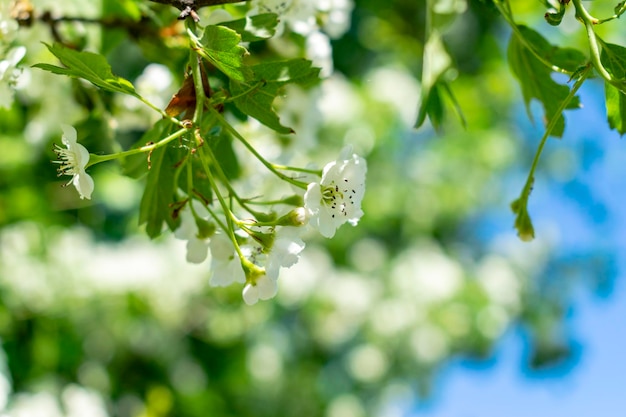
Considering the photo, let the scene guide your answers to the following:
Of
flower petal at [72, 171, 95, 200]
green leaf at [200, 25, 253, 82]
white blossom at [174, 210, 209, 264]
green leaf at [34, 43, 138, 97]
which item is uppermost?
→ green leaf at [200, 25, 253, 82]

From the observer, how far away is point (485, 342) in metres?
2.16

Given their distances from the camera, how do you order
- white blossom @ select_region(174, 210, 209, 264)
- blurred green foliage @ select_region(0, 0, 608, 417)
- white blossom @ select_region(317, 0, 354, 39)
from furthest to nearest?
blurred green foliage @ select_region(0, 0, 608, 417) → white blossom @ select_region(317, 0, 354, 39) → white blossom @ select_region(174, 210, 209, 264)

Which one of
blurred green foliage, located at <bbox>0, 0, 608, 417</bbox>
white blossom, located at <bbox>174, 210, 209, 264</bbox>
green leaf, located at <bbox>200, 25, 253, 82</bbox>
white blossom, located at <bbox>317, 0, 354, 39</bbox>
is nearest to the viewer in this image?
green leaf, located at <bbox>200, 25, 253, 82</bbox>

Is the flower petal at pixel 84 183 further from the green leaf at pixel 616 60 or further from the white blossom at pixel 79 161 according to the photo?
the green leaf at pixel 616 60

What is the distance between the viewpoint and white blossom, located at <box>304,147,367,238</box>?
1.41ft

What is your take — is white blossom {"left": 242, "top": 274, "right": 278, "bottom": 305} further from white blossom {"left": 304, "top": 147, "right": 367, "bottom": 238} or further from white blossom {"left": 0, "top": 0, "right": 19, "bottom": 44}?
white blossom {"left": 0, "top": 0, "right": 19, "bottom": 44}

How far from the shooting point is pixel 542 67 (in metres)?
0.51

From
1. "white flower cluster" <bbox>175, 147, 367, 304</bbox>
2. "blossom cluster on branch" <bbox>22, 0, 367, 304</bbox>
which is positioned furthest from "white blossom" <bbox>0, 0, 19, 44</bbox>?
"white flower cluster" <bbox>175, 147, 367, 304</bbox>

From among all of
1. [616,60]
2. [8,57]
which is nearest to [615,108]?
[616,60]

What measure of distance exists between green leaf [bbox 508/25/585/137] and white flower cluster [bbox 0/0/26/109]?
360mm

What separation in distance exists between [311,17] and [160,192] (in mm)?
217

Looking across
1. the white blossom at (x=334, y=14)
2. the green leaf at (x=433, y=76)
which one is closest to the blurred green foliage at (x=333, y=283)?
the white blossom at (x=334, y=14)

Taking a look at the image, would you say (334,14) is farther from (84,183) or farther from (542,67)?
(84,183)

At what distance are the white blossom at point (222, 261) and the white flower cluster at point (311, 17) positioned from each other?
0.42ft
